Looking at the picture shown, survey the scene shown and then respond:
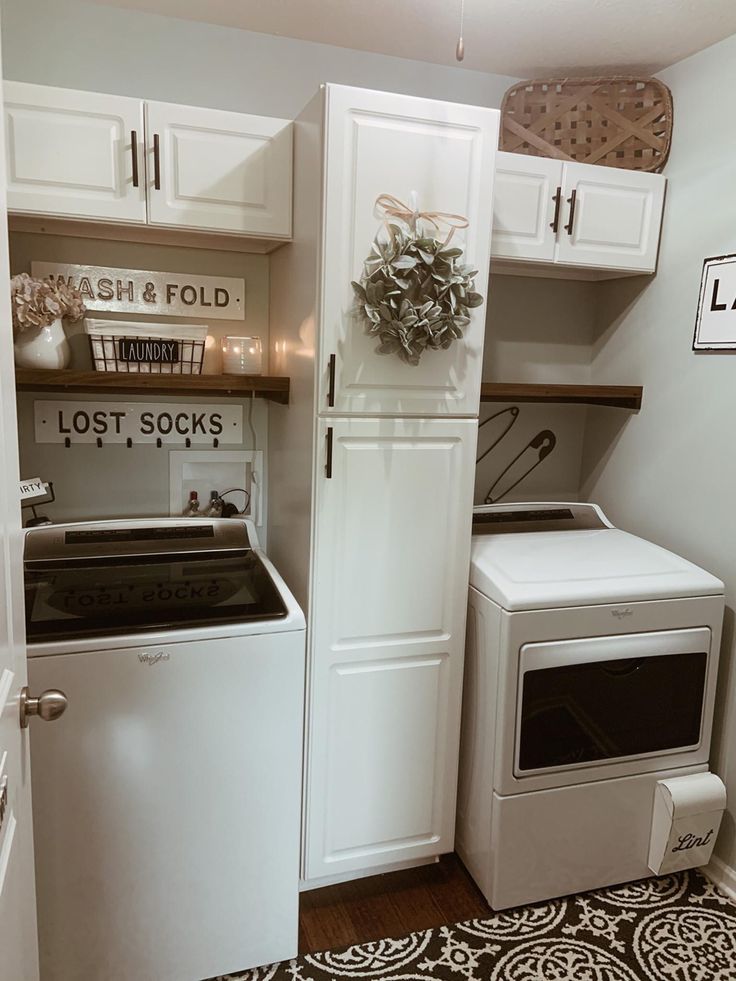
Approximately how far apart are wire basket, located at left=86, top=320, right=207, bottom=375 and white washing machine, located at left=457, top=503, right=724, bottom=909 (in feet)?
3.32

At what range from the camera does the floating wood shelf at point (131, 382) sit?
73.4 inches

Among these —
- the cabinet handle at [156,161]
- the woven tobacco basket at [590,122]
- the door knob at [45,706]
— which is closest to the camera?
the door knob at [45,706]

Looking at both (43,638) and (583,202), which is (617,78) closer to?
(583,202)

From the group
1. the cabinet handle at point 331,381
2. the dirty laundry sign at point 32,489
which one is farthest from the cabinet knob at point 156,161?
the dirty laundry sign at point 32,489

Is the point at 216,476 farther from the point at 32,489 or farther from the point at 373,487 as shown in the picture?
the point at 373,487

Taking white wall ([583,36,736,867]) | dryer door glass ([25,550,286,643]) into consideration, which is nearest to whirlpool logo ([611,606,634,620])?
white wall ([583,36,736,867])

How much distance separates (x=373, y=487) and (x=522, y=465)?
3.18 feet

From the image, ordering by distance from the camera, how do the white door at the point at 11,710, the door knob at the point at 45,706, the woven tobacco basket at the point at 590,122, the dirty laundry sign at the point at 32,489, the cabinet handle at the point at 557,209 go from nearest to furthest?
the white door at the point at 11,710 < the door knob at the point at 45,706 < the dirty laundry sign at the point at 32,489 < the cabinet handle at the point at 557,209 < the woven tobacco basket at the point at 590,122

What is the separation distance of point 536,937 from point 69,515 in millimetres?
1800

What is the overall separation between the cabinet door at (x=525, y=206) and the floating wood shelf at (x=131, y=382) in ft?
2.61

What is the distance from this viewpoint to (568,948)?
6.46 feet

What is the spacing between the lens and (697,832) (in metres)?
2.14

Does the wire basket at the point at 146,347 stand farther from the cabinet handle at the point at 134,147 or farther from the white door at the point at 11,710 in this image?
the white door at the point at 11,710

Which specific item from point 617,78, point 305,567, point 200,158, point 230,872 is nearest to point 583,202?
point 617,78
